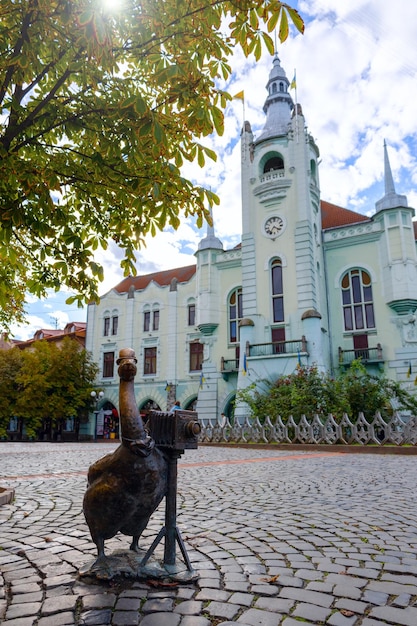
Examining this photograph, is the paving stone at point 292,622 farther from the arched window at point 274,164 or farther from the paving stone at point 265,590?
the arched window at point 274,164

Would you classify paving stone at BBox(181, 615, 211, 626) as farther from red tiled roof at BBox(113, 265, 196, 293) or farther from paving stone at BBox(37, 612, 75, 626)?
red tiled roof at BBox(113, 265, 196, 293)

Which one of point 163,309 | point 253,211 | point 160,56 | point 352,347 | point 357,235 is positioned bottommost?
point 160,56

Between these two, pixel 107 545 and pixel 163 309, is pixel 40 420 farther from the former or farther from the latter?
pixel 107 545

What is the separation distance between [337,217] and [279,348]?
1165 centimetres

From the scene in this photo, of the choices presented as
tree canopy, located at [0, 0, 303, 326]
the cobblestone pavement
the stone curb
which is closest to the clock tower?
the stone curb

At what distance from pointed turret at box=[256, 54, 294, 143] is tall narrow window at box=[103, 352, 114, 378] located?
20.4 meters

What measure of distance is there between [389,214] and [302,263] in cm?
602

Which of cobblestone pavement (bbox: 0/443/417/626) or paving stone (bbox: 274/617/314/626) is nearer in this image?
paving stone (bbox: 274/617/314/626)

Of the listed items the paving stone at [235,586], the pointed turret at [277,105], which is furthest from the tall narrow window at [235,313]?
the paving stone at [235,586]

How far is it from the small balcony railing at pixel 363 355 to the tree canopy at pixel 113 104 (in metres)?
22.4

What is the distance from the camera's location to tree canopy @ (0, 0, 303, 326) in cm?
328

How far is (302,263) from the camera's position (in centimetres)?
2605

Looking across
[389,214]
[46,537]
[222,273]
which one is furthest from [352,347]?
[46,537]

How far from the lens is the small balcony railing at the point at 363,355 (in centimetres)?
2514
